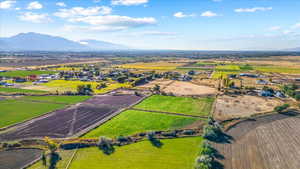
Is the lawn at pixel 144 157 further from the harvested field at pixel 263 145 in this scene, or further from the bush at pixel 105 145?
the harvested field at pixel 263 145

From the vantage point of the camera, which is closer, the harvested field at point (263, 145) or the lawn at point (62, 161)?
the lawn at point (62, 161)

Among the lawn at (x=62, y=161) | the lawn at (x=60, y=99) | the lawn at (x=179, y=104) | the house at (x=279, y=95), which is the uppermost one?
the house at (x=279, y=95)

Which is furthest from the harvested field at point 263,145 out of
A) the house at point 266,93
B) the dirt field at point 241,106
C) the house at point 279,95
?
the house at point 279,95

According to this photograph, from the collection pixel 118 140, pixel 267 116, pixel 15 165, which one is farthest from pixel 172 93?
pixel 15 165

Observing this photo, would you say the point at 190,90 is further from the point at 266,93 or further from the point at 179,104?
the point at 266,93

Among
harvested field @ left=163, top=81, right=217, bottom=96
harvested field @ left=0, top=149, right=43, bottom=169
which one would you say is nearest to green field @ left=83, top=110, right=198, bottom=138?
harvested field @ left=0, top=149, right=43, bottom=169

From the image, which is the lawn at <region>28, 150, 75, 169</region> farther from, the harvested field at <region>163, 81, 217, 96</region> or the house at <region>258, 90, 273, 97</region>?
the house at <region>258, 90, 273, 97</region>

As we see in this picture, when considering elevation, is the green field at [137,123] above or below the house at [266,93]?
below

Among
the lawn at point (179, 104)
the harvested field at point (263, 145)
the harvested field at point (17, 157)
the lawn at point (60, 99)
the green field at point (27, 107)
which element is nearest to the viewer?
the harvested field at point (17, 157)
